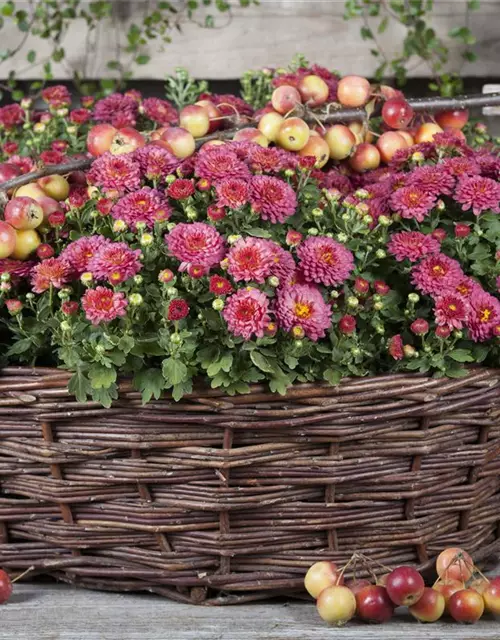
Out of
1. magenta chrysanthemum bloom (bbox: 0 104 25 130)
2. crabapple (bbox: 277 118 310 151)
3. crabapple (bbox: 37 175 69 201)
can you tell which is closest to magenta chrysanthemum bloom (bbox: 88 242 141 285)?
crabapple (bbox: 37 175 69 201)

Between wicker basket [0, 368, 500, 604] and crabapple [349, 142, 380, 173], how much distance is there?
39 centimetres

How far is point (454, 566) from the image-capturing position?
1.13m

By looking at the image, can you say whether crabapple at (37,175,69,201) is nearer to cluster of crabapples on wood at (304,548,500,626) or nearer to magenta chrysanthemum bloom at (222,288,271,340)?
magenta chrysanthemum bloom at (222,288,271,340)

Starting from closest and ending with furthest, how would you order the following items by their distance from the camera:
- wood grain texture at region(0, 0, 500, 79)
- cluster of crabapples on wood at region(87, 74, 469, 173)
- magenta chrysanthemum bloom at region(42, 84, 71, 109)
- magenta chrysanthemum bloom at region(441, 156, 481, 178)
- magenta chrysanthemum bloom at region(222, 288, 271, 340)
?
magenta chrysanthemum bloom at region(222, 288, 271, 340) → magenta chrysanthemum bloom at region(441, 156, 481, 178) → cluster of crabapples on wood at region(87, 74, 469, 173) → magenta chrysanthemum bloom at region(42, 84, 71, 109) → wood grain texture at region(0, 0, 500, 79)

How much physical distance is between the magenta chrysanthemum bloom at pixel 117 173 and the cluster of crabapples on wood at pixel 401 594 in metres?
0.50

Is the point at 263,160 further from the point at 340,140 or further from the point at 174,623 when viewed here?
the point at 174,623

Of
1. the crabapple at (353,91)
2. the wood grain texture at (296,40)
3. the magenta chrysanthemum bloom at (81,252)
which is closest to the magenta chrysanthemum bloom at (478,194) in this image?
the crabapple at (353,91)

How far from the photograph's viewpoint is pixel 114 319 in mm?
1033

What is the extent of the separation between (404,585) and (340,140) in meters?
0.63

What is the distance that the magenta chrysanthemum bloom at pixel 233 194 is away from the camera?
1.06m

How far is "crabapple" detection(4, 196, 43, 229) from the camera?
1.12 m

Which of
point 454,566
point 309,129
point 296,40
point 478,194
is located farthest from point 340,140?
point 296,40

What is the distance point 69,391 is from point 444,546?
0.50 m

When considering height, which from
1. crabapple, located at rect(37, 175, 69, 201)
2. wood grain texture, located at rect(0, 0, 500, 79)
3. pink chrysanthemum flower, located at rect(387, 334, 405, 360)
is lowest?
pink chrysanthemum flower, located at rect(387, 334, 405, 360)
